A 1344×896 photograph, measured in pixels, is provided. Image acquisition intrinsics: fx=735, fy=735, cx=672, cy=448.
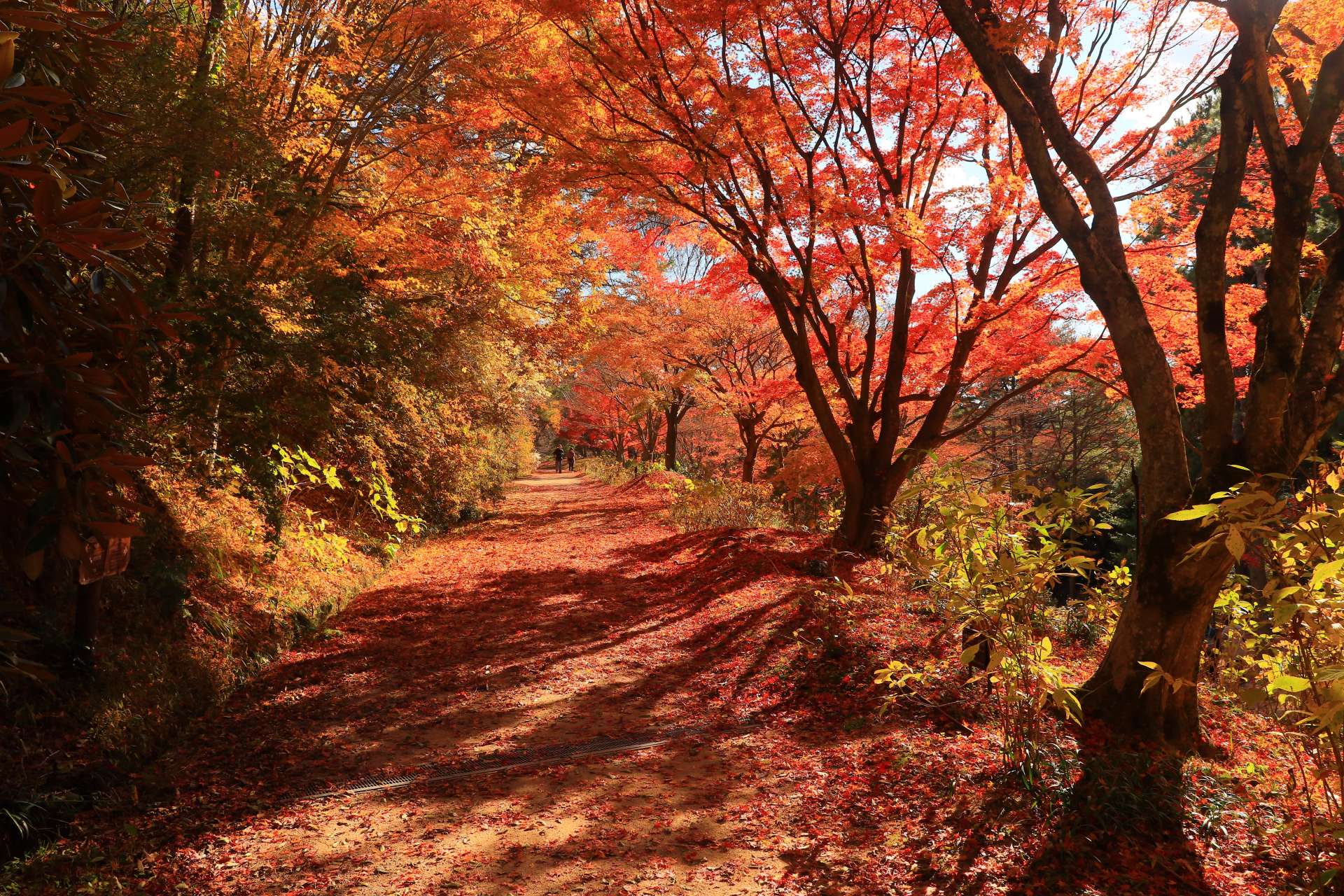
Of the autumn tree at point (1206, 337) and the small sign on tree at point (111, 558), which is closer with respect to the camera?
the small sign on tree at point (111, 558)

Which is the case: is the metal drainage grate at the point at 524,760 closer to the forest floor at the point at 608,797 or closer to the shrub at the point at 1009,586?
the forest floor at the point at 608,797

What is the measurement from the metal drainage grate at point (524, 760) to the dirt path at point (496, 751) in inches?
3.3

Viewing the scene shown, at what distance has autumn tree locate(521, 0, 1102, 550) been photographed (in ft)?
22.6

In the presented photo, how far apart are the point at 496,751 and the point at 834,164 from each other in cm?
682

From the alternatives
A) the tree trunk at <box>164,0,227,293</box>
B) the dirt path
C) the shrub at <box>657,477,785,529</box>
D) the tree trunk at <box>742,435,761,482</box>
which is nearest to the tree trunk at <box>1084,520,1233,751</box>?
the dirt path

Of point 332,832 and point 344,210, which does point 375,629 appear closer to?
point 332,832

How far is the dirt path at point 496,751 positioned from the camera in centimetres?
293

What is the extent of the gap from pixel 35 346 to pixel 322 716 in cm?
336

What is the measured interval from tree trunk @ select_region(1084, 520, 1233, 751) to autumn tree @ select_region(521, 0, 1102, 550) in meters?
3.57

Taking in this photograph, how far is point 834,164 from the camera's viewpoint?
807 cm

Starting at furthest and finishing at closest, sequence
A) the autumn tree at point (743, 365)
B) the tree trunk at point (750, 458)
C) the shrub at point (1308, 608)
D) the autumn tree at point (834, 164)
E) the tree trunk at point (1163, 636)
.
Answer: the tree trunk at point (750, 458), the autumn tree at point (743, 365), the autumn tree at point (834, 164), the tree trunk at point (1163, 636), the shrub at point (1308, 608)

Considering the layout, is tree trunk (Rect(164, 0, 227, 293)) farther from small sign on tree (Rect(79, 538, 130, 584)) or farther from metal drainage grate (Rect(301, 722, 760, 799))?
metal drainage grate (Rect(301, 722, 760, 799))

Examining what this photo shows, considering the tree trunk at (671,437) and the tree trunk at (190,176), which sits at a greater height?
the tree trunk at (190,176)

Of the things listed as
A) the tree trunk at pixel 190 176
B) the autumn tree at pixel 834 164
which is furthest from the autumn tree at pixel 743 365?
the tree trunk at pixel 190 176
